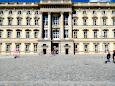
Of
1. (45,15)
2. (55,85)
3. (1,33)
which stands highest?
(45,15)

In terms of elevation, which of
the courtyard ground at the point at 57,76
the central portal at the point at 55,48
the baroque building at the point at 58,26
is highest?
the baroque building at the point at 58,26

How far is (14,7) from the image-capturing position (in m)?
78.6

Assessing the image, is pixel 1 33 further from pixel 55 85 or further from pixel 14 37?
pixel 55 85

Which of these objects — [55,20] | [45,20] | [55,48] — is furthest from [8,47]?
[55,20]

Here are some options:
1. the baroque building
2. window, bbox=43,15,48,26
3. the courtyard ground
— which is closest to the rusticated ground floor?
the baroque building

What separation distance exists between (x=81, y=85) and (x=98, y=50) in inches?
2537

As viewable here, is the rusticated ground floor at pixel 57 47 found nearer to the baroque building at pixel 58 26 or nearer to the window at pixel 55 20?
the baroque building at pixel 58 26

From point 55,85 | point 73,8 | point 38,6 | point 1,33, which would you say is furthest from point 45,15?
point 55,85

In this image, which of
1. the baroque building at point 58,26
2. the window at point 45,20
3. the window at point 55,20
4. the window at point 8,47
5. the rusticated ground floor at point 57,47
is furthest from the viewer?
the window at point 8,47

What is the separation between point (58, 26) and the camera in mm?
77375

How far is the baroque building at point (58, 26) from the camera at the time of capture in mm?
76938

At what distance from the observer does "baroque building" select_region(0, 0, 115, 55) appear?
76938 millimetres

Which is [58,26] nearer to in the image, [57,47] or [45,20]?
[45,20]

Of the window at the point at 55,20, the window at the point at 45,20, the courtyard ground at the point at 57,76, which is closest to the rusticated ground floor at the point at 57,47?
the window at the point at 45,20
